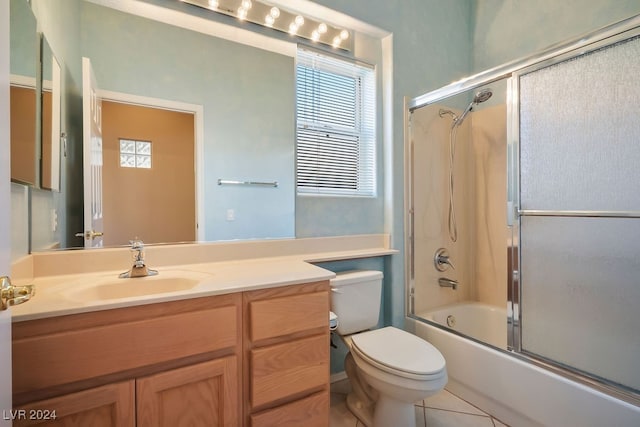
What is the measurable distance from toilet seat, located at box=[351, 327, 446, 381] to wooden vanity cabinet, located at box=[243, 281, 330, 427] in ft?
0.94

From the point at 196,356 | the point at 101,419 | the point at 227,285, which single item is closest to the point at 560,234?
the point at 227,285

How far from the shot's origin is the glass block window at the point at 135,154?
1.40 m

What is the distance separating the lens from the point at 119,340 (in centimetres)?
87

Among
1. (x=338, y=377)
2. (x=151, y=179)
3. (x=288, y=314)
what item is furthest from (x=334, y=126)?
(x=338, y=377)

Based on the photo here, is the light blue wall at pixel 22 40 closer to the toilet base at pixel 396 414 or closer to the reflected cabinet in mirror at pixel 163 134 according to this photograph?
the reflected cabinet in mirror at pixel 163 134

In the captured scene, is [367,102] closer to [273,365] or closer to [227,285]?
[227,285]

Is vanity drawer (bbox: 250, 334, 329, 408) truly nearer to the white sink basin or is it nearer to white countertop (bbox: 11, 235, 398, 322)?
white countertop (bbox: 11, 235, 398, 322)

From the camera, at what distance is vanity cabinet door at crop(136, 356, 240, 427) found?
2.99 feet

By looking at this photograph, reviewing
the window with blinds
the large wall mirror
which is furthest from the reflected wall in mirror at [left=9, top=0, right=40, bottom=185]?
the window with blinds

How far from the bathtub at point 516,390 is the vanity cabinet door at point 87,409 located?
65.3 inches

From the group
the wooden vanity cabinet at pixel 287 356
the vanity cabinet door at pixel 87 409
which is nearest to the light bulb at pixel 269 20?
the wooden vanity cabinet at pixel 287 356

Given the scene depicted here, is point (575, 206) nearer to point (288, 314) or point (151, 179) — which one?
point (288, 314)

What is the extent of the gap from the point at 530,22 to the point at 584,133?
111cm

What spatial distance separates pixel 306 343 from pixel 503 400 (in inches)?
45.8
